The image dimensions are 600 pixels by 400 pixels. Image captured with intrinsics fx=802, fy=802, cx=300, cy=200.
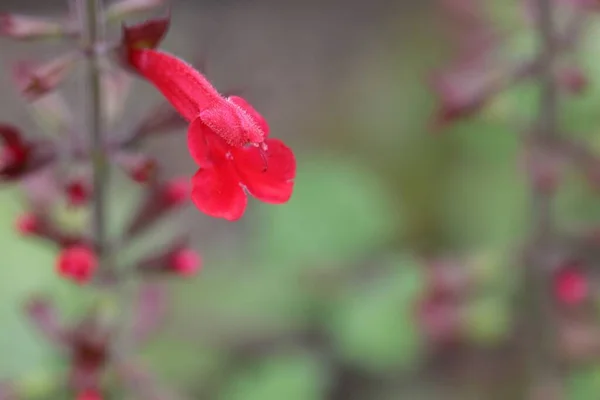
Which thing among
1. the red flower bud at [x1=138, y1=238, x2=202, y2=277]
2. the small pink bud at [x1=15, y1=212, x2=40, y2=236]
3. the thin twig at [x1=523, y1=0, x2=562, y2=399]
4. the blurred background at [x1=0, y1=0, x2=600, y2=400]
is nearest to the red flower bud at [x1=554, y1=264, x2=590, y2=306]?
the thin twig at [x1=523, y1=0, x2=562, y2=399]

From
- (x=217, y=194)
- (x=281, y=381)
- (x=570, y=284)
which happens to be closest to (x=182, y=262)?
(x=217, y=194)

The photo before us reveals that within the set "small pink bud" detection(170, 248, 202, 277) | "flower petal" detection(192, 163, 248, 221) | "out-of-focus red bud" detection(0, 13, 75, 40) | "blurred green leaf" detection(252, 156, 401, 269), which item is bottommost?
"flower petal" detection(192, 163, 248, 221)

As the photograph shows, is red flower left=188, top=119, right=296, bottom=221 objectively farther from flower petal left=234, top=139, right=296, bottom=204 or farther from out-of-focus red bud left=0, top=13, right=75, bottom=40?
out-of-focus red bud left=0, top=13, right=75, bottom=40

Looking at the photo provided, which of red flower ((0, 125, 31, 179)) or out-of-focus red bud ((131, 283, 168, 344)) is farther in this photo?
out-of-focus red bud ((131, 283, 168, 344))

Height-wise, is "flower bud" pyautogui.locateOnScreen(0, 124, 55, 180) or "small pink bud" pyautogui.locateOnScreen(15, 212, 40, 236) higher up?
"small pink bud" pyautogui.locateOnScreen(15, 212, 40, 236)

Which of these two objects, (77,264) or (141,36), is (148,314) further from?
(141,36)

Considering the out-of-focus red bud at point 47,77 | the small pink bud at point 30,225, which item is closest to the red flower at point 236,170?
the out-of-focus red bud at point 47,77

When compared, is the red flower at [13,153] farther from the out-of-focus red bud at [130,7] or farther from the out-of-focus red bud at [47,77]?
the out-of-focus red bud at [130,7]
